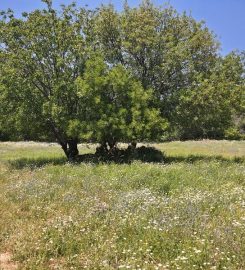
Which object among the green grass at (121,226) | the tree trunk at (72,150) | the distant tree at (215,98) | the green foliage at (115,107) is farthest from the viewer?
the tree trunk at (72,150)

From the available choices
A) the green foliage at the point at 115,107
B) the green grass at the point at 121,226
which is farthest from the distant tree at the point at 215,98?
the green grass at the point at 121,226

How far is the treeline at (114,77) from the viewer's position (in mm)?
26641

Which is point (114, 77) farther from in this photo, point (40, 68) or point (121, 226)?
point (121, 226)

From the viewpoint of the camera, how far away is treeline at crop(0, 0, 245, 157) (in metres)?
26.6

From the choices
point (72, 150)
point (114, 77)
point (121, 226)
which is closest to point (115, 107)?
point (114, 77)

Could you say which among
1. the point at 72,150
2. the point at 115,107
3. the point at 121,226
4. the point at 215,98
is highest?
the point at 215,98

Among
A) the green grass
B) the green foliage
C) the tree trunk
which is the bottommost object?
the green grass

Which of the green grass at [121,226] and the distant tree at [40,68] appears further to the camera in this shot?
the distant tree at [40,68]

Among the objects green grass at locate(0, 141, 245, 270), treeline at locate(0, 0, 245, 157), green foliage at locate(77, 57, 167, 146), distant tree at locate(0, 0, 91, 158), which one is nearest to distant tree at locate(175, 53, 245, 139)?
treeline at locate(0, 0, 245, 157)

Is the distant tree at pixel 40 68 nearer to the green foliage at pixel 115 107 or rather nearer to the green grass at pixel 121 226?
the green foliage at pixel 115 107

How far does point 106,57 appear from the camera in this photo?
29969 millimetres

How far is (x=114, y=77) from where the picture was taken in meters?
26.6

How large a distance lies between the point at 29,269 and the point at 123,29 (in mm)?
24096

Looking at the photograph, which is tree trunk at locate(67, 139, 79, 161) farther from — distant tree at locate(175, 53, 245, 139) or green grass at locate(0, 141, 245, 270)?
green grass at locate(0, 141, 245, 270)
